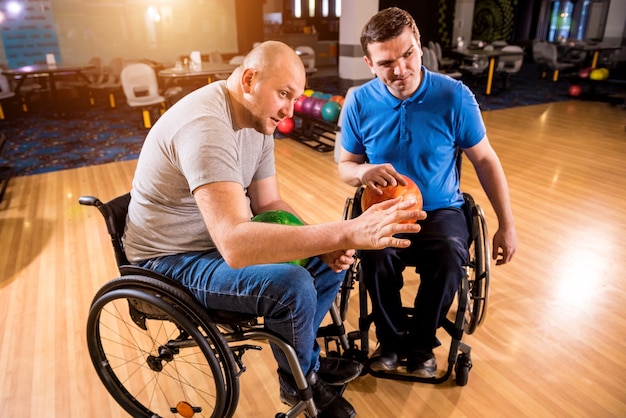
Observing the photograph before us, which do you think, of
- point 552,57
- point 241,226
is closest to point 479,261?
point 241,226

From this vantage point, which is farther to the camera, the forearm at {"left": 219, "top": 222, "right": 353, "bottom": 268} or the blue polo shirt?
the blue polo shirt

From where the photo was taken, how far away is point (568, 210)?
9.52ft

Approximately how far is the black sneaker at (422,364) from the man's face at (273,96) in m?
0.94

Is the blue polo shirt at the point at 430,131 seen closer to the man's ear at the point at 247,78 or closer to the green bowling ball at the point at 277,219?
the green bowling ball at the point at 277,219

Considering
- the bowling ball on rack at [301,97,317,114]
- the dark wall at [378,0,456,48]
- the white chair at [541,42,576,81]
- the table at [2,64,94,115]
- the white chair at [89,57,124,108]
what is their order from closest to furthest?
the bowling ball on rack at [301,97,317,114]
the table at [2,64,94,115]
the white chair at [89,57,124,108]
the white chair at [541,42,576,81]
the dark wall at [378,0,456,48]

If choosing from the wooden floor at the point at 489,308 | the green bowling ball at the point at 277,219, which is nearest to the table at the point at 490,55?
the wooden floor at the point at 489,308

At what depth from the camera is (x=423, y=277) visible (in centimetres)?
145

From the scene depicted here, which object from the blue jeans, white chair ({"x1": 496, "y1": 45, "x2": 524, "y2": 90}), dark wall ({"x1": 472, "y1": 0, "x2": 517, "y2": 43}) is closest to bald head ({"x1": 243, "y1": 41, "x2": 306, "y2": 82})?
the blue jeans

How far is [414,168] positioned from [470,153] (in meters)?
0.22

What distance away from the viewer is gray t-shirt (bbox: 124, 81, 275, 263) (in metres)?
1.03

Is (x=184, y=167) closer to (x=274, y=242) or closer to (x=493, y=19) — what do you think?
(x=274, y=242)

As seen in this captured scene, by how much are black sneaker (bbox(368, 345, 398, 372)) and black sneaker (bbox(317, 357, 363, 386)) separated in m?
0.09

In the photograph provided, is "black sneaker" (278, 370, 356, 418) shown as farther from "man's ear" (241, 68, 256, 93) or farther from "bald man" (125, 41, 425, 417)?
"man's ear" (241, 68, 256, 93)

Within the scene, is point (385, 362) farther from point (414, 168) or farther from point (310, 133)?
point (310, 133)
